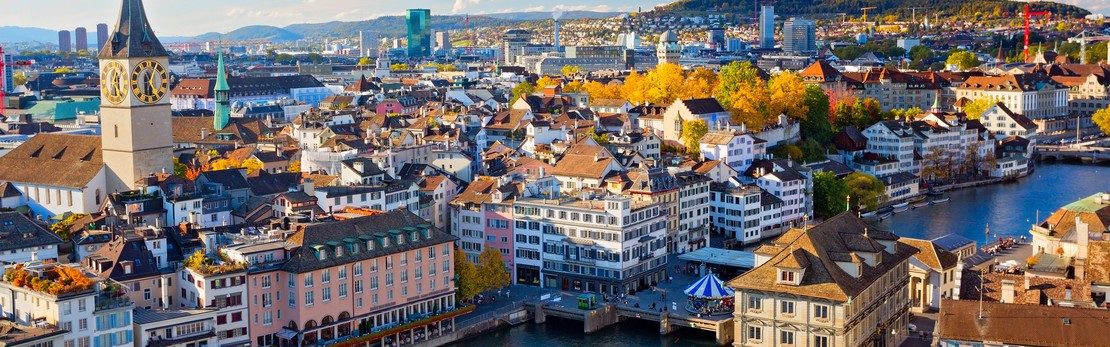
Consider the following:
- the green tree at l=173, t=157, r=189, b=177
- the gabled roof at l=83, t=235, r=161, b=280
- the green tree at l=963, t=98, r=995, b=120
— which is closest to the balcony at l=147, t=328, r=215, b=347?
the gabled roof at l=83, t=235, r=161, b=280

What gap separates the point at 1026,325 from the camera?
30297mm

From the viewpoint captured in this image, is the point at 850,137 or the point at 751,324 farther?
the point at 850,137

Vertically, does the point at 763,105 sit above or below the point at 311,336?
above

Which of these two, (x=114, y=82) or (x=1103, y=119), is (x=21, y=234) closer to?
(x=114, y=82)

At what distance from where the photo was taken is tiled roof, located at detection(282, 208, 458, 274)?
129ft

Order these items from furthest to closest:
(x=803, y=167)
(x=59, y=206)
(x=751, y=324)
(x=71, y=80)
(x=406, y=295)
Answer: (x=71, y=80), (x=803, y=167), (x=59, y=206), (x=406, y=295), (x=751, y=324)

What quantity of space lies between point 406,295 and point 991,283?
16574 mm

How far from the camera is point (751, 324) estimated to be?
3469 centimetres

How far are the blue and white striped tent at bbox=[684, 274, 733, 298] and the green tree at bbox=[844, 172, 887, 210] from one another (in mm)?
22244

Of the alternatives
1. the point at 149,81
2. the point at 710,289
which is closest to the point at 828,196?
the point at 710,289

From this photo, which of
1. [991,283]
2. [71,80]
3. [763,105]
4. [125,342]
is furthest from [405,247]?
[71,80]

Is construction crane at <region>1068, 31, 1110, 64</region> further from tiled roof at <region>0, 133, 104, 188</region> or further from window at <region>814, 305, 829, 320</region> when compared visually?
window at <region>814, 305, 829, 320</region>

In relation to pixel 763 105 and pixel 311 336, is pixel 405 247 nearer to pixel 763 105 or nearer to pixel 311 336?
pixel 311 336

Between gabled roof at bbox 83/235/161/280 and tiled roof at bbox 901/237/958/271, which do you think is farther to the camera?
tiled roof at bbox 901/237/958/271
